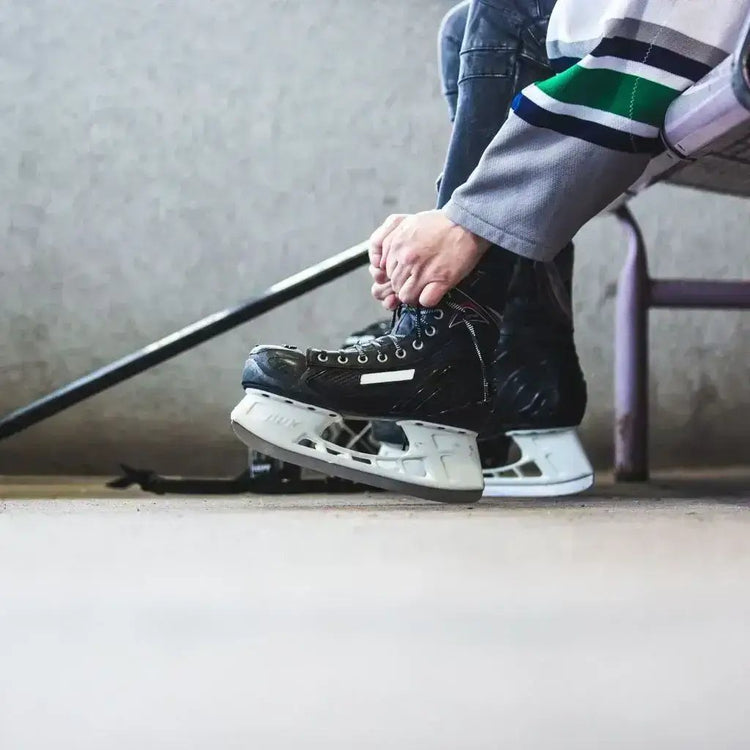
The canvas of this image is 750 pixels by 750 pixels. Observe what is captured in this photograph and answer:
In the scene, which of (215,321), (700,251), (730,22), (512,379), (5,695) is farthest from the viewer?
(700,251)

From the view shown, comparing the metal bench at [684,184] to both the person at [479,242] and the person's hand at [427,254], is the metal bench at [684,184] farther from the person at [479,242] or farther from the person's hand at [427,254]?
the person's hand at [427,254]

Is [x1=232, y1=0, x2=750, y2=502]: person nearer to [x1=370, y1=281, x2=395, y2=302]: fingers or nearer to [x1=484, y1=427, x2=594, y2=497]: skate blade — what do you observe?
[x1=370, y1=281, x2=395, y2=302]: fingers

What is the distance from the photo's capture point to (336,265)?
1139mm

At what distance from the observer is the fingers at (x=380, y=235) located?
65cm

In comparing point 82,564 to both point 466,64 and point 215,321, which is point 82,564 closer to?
point 466,64

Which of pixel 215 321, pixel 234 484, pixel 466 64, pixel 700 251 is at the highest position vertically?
pixel 466 64

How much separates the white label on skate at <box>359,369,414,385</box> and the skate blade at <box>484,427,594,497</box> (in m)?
0.27

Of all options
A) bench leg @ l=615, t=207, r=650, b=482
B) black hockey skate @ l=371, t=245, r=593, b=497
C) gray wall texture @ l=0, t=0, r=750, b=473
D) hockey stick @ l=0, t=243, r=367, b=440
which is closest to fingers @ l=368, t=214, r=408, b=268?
black hockey skate @ l=371, t=245, r=593, b=497

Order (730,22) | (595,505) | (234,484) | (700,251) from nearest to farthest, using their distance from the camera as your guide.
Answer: (730,22), (595,505), (234,484), (700,251)

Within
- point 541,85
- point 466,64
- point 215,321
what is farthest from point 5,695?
point 215,321

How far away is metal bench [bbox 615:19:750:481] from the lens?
1.63ft

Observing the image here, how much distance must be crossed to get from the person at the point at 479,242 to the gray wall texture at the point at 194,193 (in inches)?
31.9

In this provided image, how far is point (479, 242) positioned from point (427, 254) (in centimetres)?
5

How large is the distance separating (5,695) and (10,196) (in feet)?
4.65
